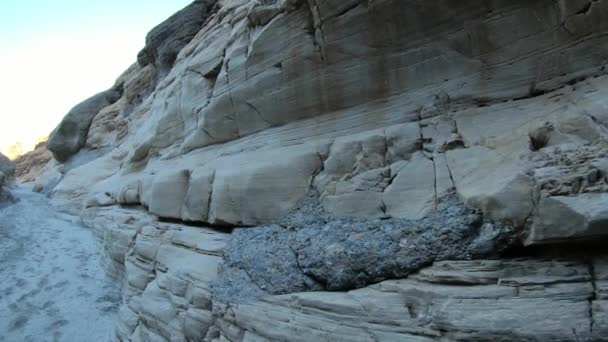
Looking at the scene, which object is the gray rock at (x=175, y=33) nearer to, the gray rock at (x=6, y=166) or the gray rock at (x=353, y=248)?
the gray rock at (x=353, y=248)

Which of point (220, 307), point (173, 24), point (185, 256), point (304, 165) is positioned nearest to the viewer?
point (220, 307)

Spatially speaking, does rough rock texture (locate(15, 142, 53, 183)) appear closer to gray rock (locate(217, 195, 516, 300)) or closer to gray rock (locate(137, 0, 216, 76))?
gray rock (locate(137, 0, 216, 76))

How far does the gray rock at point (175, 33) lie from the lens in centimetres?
1388

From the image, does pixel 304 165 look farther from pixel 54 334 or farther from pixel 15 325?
pixel 15 325

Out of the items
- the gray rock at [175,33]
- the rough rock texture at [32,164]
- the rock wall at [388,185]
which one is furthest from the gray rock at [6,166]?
the rock wall at [388,185]

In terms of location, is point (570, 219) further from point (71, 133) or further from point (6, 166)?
point (6, 166)

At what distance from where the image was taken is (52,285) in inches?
321

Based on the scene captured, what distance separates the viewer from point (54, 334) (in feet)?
21.7

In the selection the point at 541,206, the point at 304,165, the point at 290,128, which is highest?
the point at 290,128

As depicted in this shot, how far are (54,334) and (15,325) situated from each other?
79 cm

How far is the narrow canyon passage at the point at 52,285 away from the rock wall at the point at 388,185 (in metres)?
0.77

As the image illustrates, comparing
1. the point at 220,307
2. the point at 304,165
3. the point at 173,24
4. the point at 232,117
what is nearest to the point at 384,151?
the point at 304,165

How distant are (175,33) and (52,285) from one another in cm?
996

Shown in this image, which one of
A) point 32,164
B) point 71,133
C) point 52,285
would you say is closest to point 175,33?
point 71,133
